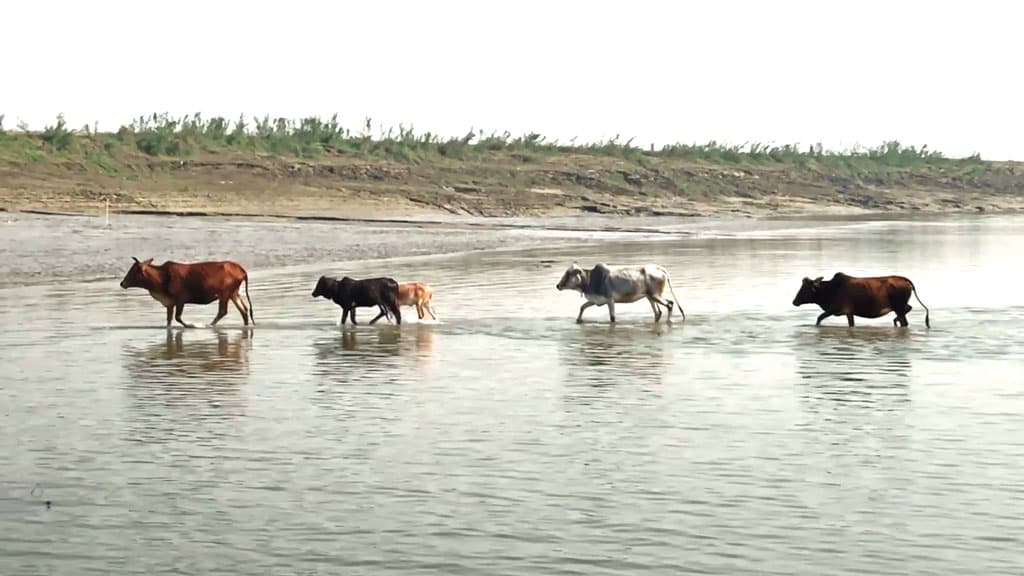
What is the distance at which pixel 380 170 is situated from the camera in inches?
2416

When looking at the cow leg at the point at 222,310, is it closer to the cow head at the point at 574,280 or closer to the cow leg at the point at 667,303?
the cow head at the point at 574,280

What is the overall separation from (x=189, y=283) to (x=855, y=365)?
7297 mm

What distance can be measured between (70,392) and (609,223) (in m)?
42.9

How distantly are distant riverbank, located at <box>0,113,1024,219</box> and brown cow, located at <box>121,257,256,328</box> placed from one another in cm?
2642

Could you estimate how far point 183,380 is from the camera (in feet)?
46.9

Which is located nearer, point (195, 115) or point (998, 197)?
point (195, 115)

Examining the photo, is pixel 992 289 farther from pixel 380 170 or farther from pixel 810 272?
pixel 380 170

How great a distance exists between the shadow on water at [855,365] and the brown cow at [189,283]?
5.88 m

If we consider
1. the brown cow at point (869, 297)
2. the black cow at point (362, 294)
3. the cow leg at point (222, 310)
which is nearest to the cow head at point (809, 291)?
the brown cow at point (869, 297)

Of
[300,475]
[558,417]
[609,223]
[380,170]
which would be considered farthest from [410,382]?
[380,170]

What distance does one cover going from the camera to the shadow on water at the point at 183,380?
1199 centimetres

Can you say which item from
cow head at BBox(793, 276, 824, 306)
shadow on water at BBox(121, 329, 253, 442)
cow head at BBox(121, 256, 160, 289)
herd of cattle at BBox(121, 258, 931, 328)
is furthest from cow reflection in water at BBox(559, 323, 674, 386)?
cow head at BBox(121, 256, 160, 289)

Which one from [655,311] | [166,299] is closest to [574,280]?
[655,311]

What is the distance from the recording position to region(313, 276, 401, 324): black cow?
1958 cm
